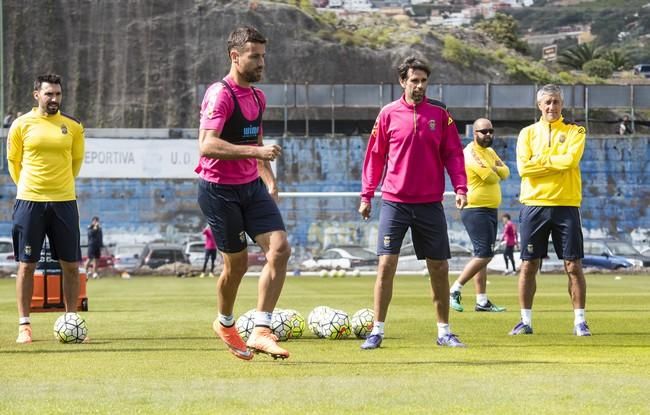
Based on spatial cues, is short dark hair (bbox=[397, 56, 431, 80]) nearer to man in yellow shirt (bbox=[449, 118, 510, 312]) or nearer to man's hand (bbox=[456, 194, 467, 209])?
man's hand (bbox=[456, 194, 467, 209])

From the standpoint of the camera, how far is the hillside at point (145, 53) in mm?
65812

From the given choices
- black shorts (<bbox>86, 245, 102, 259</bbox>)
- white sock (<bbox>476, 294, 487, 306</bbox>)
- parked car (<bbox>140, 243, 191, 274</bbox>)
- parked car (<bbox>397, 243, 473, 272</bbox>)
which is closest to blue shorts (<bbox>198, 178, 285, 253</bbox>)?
white sock (<bbox>476, 294, 487, 306</bbox>)

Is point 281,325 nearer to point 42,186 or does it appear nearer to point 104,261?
point 42,186

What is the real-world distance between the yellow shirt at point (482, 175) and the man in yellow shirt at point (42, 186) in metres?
5.87

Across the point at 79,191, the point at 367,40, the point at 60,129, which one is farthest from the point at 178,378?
the point at 367,40

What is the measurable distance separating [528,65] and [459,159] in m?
64.3

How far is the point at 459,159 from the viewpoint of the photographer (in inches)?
439

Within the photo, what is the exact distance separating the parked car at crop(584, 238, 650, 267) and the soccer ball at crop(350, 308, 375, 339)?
30.0m

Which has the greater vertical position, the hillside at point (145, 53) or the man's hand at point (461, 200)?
the hillside at point (145, 53)

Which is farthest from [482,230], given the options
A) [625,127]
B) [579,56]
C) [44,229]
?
[579,56]

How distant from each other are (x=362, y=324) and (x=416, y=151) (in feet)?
6.22

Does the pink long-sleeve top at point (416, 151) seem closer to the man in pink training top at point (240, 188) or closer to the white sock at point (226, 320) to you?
the man in pink training top at point (240, 188)

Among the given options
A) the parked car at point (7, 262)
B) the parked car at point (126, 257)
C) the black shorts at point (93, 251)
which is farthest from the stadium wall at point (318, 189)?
the black shorts at point (93, 251)

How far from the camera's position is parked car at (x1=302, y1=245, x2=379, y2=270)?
3975 cm
